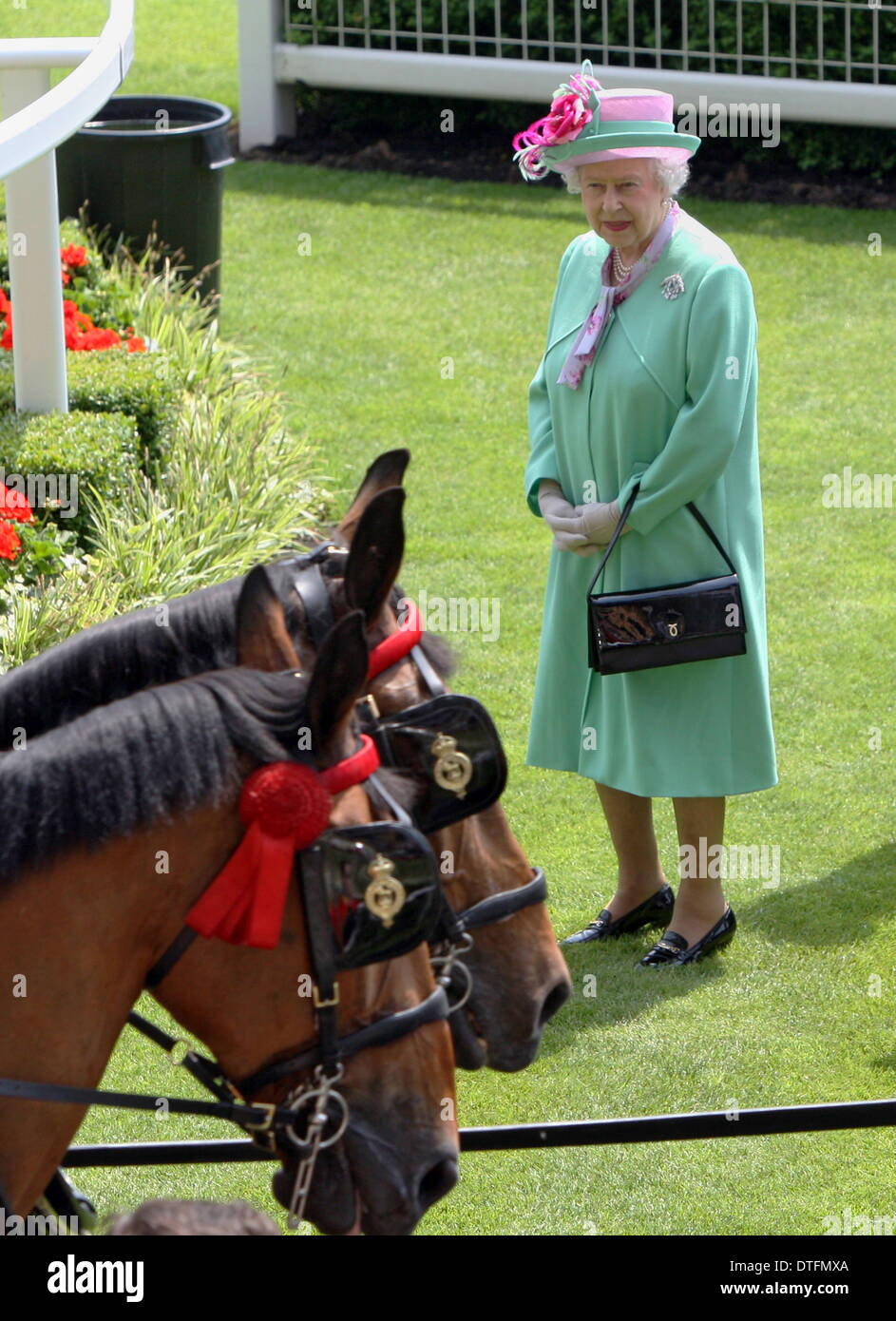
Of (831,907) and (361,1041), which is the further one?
(831,907)

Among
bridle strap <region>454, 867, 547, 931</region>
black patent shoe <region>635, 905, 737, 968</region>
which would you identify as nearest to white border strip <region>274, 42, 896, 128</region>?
black patent shoe <region>635, 905, 737, 968</region>

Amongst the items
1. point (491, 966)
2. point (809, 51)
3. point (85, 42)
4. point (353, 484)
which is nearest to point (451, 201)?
point (809, 51)

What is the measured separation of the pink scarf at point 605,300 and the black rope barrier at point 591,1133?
85.2 inches

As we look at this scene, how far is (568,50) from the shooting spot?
1284 centimetres

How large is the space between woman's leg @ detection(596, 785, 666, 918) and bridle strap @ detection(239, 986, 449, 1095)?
260cm

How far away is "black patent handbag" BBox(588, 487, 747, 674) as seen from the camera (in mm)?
4402

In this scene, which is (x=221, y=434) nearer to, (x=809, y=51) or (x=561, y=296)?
(x=561, y=296)

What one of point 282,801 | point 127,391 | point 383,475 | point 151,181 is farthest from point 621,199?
point 151,181

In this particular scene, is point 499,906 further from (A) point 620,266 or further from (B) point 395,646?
(A) point 620,266

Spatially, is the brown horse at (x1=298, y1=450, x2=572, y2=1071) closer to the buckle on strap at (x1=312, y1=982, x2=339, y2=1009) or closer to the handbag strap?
the buckle on strap at (x1=312, y1=982, x2=339, y2=1009)

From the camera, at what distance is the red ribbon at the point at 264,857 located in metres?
2.03

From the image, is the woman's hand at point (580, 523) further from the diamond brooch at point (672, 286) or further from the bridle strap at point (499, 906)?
the bridle strap at point (499, 906)

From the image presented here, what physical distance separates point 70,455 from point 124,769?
180 inches

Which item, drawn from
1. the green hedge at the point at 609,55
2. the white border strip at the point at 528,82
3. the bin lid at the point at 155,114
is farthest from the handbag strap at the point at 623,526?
the green hedge at the point at 609,55
